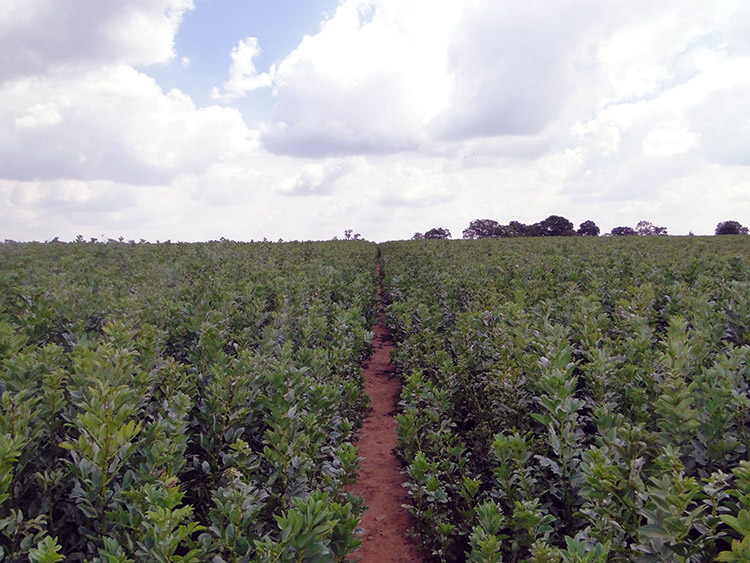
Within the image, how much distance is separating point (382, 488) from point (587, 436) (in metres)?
2.70

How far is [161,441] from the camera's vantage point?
9.03 feet

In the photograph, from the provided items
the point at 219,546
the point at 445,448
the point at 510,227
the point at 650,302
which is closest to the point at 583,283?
the point at 650,302

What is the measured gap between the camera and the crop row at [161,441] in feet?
7.75

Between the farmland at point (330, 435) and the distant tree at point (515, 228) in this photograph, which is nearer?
the farmland at point (330, 435)

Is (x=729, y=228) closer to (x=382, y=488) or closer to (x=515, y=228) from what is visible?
(x=515, y=228)

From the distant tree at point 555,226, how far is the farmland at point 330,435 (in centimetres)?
6370

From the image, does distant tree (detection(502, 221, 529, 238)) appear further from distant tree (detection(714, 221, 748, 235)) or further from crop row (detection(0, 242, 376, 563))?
crop row (detection(0, 242, 376, 563))

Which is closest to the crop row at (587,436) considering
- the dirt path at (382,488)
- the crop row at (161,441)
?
the dirt path at (382,488)

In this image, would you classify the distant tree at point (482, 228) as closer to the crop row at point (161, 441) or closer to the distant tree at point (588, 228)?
the distant tree at point (588, 228)

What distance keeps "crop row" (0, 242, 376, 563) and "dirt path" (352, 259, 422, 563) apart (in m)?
0.77

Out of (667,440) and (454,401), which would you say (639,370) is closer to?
(667,440)

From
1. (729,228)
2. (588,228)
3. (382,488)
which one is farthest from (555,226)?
(382,488)

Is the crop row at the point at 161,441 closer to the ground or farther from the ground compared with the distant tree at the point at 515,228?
closer to the ground

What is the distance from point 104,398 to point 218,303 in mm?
3909
